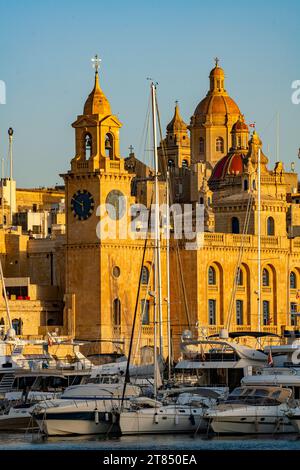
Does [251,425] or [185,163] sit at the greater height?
[185,163]

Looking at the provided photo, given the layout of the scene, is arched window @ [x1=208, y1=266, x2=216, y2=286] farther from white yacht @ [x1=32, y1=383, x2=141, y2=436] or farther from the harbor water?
the harbor water

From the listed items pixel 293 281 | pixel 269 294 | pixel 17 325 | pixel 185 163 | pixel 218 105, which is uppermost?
pixel 218 105

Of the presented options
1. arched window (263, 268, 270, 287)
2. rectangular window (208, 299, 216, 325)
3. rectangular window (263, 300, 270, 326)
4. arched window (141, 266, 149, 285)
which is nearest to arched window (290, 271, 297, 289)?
arched window (263, 268, 270, 287)

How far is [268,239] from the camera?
111m

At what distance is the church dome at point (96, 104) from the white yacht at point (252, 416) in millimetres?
32779

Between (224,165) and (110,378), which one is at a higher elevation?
(224,165)

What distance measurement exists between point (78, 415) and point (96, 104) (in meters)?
33.0

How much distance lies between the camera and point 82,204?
10156 centimetres

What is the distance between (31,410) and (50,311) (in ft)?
96.7

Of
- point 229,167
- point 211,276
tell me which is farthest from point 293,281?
point 229,167

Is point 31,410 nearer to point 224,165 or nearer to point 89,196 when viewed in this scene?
point 89,196

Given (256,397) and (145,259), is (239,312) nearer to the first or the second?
(145,259)

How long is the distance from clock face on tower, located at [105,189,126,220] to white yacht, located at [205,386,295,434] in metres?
30.9
